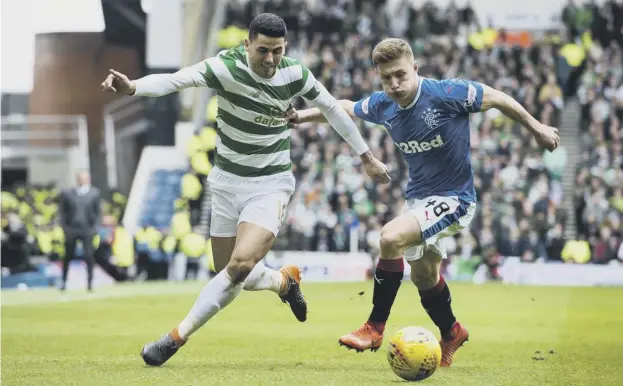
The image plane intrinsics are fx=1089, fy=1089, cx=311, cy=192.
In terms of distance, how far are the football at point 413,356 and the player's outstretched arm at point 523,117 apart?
1.59 metres

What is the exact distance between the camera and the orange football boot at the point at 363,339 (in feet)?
25.1

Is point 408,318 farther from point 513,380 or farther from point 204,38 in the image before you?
point 204,38

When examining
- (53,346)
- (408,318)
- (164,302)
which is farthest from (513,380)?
(164,302)

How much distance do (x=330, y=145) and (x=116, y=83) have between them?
61.3ft

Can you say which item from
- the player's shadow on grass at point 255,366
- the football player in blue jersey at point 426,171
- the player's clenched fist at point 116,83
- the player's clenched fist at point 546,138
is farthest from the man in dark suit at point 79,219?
the player's clenched fist at point 546,138

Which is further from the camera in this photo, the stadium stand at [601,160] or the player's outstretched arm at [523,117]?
the stadium stand at [601,160]

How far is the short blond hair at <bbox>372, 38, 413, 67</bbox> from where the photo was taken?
25.2 feet

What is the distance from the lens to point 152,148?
102 feet

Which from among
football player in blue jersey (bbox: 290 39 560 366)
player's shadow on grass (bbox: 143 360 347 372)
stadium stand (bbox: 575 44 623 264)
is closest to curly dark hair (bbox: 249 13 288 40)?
football player in blue jersey (bbox: 290 39 560 366)

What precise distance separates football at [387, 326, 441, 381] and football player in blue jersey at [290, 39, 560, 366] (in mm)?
592

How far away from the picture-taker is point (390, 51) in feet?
25.2

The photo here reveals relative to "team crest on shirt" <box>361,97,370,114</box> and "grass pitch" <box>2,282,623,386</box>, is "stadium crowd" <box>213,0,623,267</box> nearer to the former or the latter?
"grass pitch" <box>2,282,623,386</box>

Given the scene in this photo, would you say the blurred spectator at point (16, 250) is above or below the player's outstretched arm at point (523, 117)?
below

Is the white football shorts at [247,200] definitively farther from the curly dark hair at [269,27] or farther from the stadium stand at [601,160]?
the stadium stand at [601,160]
